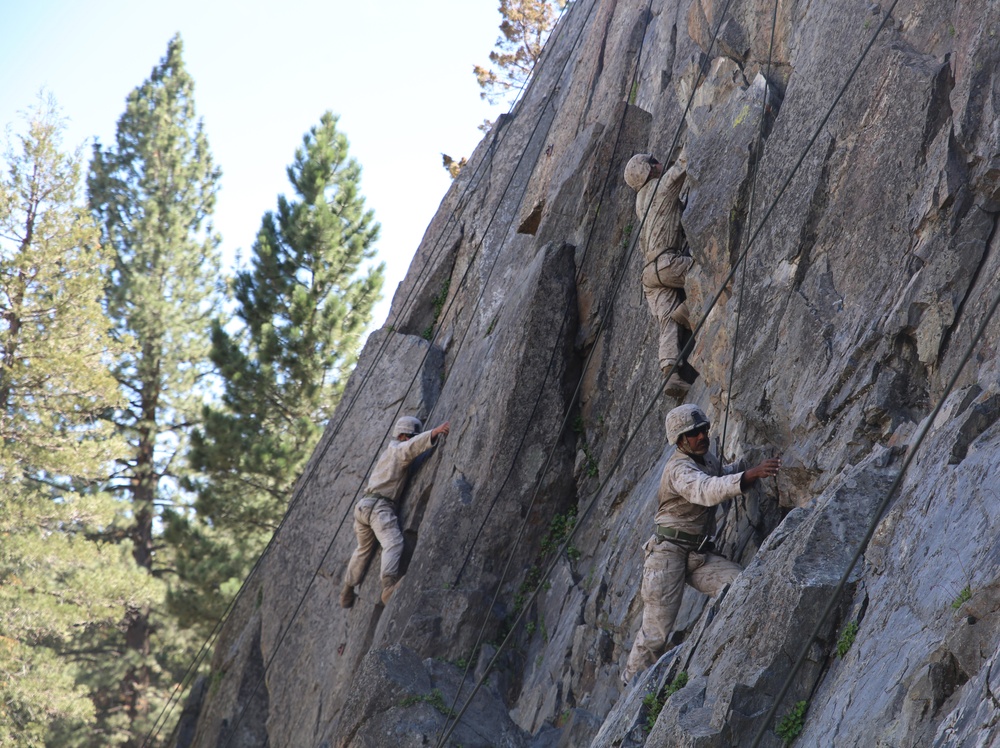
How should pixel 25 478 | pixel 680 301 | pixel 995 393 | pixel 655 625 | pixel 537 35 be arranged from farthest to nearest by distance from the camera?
pixel 537 35
pixel 25 478
pixel 680 301
pixel 655 625
pixel 995 393

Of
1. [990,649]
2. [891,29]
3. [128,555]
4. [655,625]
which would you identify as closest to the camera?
[990,649]

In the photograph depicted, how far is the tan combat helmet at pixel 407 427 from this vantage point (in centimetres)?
1279

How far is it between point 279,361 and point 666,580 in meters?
17.2

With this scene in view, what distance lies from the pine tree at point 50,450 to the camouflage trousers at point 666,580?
14.7m

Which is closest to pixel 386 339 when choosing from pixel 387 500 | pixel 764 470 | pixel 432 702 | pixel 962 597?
pixel 387 500

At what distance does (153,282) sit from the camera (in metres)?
28.2

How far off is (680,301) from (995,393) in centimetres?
491

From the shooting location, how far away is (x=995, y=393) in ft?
17.9

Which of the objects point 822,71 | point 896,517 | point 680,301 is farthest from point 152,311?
point 896,517

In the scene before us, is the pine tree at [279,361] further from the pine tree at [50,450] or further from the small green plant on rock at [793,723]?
the small green plant on rock at [793,723]

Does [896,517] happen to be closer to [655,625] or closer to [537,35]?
[655,625]

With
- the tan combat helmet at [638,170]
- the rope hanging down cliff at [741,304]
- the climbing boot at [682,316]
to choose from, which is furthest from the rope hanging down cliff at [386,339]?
the rope hanging down cliff at [741,304]

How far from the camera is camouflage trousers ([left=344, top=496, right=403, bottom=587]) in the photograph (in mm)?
12086

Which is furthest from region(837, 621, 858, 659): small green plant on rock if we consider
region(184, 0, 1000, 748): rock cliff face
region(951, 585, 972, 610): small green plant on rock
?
region(951, 585, 972, 610): small green plant on rock
